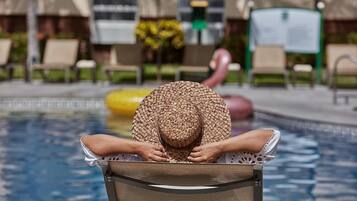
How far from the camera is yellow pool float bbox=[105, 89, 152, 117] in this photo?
45.3 feet

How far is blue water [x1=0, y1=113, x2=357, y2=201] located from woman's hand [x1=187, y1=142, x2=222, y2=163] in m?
3.92

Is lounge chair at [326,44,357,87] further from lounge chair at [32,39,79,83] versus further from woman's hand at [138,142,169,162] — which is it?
woman's hand at [138,142,169,162]

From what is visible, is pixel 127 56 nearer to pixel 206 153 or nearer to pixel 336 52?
pixel 336 52

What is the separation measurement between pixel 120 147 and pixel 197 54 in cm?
1544

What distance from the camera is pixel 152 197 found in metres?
3.84

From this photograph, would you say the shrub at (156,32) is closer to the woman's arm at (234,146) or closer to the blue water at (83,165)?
the blue water at (83,165)

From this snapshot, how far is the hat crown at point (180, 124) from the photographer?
12.9 ft

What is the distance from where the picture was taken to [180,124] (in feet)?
12.9

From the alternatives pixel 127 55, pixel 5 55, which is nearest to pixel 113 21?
pixel 127 55

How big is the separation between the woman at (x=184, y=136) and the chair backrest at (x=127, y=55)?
51.1ft

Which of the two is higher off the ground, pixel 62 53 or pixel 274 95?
pixel 62 53

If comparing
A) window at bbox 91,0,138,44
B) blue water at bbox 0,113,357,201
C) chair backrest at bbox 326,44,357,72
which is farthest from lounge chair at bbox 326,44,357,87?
window at bbox 91,0,138,44

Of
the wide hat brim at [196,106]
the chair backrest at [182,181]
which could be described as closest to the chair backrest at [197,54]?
the wide hat brim at [196,106]

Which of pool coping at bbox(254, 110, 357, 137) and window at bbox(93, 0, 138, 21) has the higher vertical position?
window at bbox(93, 0, 138, 21)
